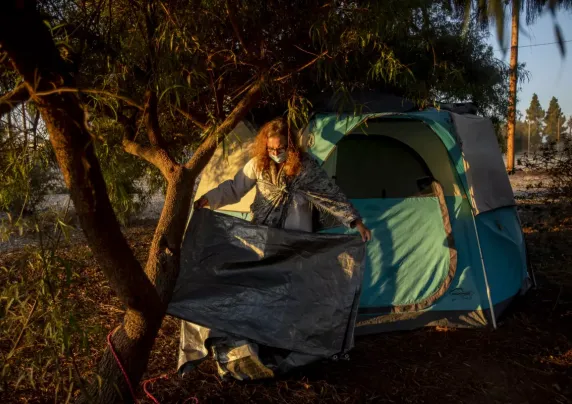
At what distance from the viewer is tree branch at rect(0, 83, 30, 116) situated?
166 centimetres

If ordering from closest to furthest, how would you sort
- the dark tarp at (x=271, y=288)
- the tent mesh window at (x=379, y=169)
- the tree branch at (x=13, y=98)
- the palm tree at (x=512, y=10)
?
the tree branch at (x=13, y=98)
the dark tarp at (x=271, y=288)
the tent mesh window at (x=379, y=169)
the palm tree at (x=512, y=10)

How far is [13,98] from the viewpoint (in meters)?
1.84

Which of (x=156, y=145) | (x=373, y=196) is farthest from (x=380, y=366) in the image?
(x=156, y=145)

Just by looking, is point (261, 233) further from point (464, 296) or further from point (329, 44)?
point (464, 296)

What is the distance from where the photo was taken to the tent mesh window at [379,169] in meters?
4.50

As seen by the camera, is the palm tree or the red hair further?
the palm tree

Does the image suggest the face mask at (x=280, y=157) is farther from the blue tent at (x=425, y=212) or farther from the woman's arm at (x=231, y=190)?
the blue tent at (x=425, y=212)

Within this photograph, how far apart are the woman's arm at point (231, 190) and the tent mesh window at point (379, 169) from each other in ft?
4.07

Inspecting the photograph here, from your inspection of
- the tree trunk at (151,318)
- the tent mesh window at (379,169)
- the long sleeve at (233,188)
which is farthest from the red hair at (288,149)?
the tent mesh window at (379,169)

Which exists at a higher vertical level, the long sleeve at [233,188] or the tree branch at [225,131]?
the tree branch at [225,131]

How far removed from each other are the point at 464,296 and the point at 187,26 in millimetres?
3296

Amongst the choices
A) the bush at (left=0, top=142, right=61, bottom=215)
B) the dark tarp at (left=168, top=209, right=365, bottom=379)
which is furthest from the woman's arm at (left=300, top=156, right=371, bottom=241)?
the bush at (left=0, top=142, right=61, bottom=215)

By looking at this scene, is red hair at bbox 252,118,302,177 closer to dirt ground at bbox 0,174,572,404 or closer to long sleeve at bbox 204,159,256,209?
long sleeve at bbox 204,159,256,209

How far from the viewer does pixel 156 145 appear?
340cm
